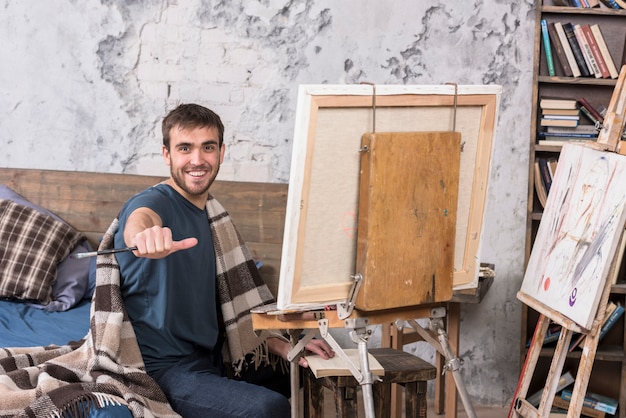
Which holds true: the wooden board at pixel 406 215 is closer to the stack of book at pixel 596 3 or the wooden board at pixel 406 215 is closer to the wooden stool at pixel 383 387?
the wooden stool at pixel 383 387

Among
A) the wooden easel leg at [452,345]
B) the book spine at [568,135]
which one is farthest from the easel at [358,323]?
the book spine at [568,135]

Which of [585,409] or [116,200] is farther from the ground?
[116,200]

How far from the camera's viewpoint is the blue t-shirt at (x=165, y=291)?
272 centimetres

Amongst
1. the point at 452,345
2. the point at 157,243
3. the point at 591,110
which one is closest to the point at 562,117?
the point at 591,110

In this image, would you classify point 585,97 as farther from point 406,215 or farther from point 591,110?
point 406,215

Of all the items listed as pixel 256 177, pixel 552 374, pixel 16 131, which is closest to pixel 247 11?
pixel 256 177

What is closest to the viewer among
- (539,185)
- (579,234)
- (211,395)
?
(211,395)

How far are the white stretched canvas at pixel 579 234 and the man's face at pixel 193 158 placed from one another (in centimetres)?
114

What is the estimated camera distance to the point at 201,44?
159 inches

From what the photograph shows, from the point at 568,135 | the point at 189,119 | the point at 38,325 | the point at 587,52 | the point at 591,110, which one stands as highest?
the point at 587,52

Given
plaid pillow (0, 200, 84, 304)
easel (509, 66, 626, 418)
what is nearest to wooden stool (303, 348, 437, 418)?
easel (509, 66, 626, 418)

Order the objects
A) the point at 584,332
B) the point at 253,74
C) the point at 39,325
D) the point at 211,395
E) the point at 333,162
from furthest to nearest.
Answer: the point at 253,74 → the point at 39,325 → the point at 584,332 → the point at 211,395 → the point at 333,162

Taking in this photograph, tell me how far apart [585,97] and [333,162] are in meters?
2.13

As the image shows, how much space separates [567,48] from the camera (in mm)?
3770
